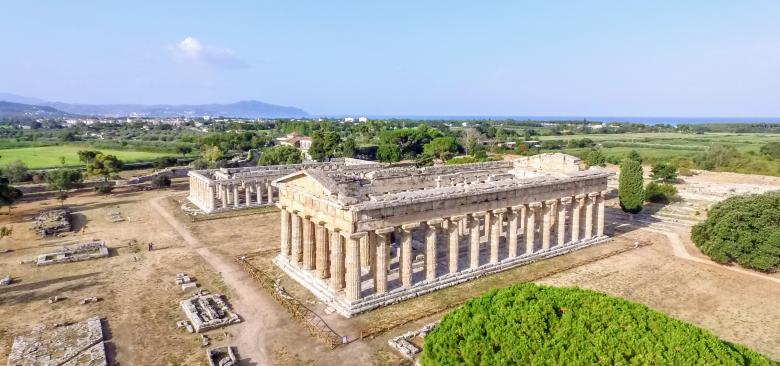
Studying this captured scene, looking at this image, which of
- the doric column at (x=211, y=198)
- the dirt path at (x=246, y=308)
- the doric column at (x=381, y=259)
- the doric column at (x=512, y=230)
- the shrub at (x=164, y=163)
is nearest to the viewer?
the dirt path at (x=246, y=308)

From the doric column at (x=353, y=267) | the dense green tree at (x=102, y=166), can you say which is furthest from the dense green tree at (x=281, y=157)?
the doric column at (x=353, y=267)

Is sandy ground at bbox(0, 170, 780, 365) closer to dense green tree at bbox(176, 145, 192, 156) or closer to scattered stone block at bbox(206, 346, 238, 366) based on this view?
scattered stone block at bbox(206, 346, 238, 366)

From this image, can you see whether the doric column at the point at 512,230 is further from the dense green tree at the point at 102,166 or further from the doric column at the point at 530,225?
the dense green tree at the point at 102,166

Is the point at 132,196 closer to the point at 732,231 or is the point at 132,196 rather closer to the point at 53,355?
the point at 53,355

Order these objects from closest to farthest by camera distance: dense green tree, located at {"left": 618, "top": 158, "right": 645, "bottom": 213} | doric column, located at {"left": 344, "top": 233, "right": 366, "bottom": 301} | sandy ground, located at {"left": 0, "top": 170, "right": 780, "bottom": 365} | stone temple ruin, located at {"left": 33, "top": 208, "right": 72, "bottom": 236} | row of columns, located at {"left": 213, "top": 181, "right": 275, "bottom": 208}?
1. sandy ground, located at {"left": 0, "top": 170, "right": 780, "bottom": 365}
2. doric column, located at {"left": 344, "top": 233, "right": 366, "bottom": 301}
3. stone temple ruin, located at {"left": 33, "top": 208, "right": 72, "bottom": 236}
4. dense green tree, located at {"left": 618, "top": 158, "right": 645, "bottom": 213}
5. row of columns, located at {"left": 213, "top": 181, "right": 275, "bottom": 208}

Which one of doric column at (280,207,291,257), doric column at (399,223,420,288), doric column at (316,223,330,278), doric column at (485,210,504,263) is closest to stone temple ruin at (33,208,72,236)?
doric column at (280,207,291,257)

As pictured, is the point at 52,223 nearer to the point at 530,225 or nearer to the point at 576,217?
the point at 530,225

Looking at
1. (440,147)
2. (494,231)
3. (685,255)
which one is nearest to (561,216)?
(494,231)
